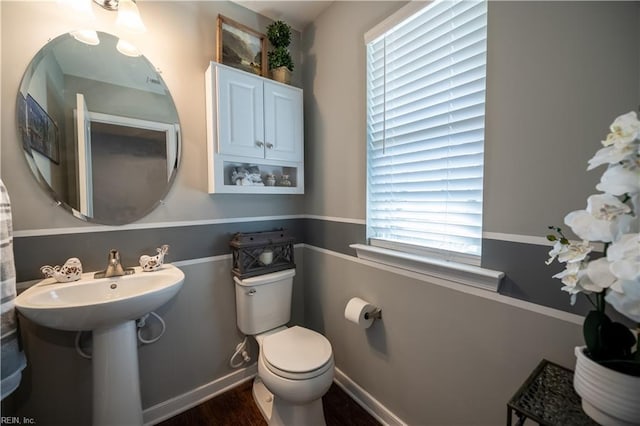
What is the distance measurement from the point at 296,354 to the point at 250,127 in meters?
1.32

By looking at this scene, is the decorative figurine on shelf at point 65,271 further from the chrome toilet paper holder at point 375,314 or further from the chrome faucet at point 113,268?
the chrome toilet paper holder at point 375,314

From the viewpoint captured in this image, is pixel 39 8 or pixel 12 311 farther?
pixel 39 8

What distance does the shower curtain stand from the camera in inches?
37.5

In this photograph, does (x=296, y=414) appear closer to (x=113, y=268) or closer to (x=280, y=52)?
(x=113, y=268)

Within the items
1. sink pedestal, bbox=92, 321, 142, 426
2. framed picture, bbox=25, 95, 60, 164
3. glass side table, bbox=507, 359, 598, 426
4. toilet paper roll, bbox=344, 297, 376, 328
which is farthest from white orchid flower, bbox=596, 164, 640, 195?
framed picture, bbox=25, 95, 60, 164

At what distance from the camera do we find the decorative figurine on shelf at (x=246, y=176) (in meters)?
1.63

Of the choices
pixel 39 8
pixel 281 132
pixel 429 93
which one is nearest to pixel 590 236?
pixel 429 93

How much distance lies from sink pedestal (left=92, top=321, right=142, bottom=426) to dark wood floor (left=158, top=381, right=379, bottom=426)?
1.28 feet

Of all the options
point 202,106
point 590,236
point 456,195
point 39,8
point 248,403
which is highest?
point 39,8

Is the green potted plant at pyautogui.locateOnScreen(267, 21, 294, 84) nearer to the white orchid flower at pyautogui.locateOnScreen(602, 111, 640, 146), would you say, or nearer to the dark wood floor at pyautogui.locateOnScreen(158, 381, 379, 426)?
the white orchid flower at pyautogui.locateOnScreen(602, 111, 640, 146)

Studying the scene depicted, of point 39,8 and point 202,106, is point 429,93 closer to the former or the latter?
point 202,106

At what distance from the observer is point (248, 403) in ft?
5.32

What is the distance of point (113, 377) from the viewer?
3.89 feet

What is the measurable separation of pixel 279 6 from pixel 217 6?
15.2 inches
